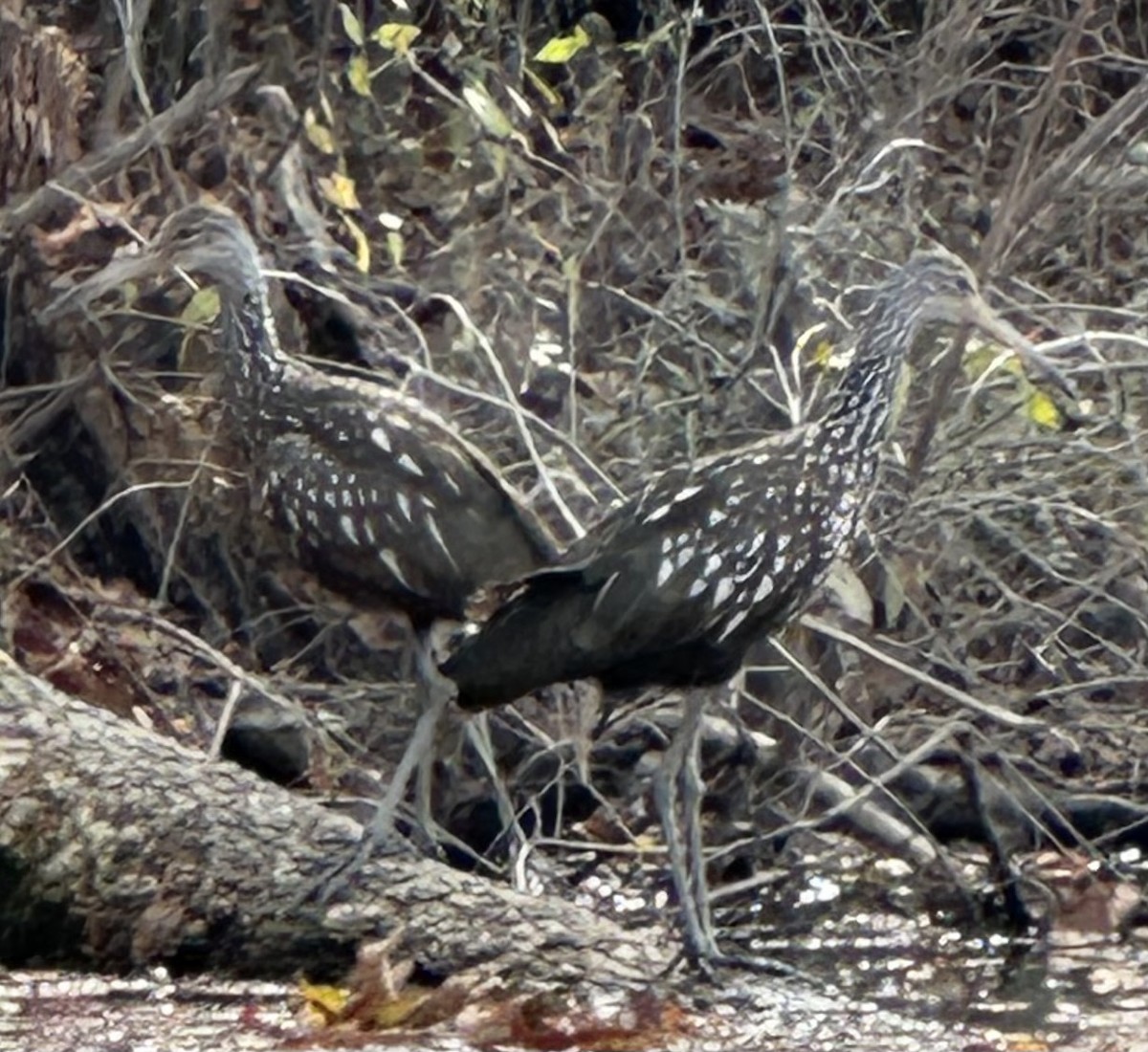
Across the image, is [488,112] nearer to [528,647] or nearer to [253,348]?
[253,348]

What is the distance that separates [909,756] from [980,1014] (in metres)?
0.77

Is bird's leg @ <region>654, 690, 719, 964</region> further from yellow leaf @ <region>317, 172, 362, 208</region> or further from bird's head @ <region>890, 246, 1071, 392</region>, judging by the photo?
yellow leaf @ <region>317, 172, 362, 208</region>

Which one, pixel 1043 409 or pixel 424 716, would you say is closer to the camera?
pixel 424 716

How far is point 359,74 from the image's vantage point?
907cm

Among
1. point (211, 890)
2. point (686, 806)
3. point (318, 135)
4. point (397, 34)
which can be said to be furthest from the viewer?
point (318, 135)

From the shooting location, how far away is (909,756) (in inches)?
281

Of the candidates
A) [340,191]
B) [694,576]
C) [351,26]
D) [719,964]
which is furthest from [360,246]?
[719,964]

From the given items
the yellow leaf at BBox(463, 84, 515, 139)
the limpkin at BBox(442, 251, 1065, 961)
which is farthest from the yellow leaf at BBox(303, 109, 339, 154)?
the limpkin at BBox(442, 251, 1065, 961)

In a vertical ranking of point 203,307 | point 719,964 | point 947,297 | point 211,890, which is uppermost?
point 947,297

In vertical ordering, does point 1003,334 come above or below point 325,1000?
above

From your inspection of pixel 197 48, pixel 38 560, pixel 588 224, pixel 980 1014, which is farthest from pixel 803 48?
pixel 980 1014

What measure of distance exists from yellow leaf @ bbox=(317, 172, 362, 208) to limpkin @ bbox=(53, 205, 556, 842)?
6.29ft

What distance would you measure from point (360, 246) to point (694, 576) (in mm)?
2660

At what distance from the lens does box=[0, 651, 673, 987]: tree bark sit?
228 inches
